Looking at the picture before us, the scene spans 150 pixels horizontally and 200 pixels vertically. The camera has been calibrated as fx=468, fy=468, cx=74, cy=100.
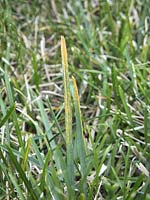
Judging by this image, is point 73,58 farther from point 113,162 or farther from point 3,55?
point 113,162

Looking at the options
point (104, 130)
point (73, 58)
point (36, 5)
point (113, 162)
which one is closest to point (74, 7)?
point (36, 5)

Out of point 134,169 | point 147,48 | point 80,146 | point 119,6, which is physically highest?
point 119,6

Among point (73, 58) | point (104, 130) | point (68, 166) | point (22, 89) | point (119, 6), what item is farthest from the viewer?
point (119, 6)

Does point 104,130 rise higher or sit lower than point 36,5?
lower

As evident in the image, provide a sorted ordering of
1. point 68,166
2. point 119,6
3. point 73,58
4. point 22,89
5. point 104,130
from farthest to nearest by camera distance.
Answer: point 119,6 → point 73,58 → point 22,89 → point 104,130 → point 68,166

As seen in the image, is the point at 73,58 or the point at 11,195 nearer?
the point at 11,195

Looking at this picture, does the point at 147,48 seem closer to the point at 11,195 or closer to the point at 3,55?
the point at 3,55

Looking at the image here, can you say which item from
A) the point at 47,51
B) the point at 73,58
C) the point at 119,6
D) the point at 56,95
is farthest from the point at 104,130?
the point at 119,6
